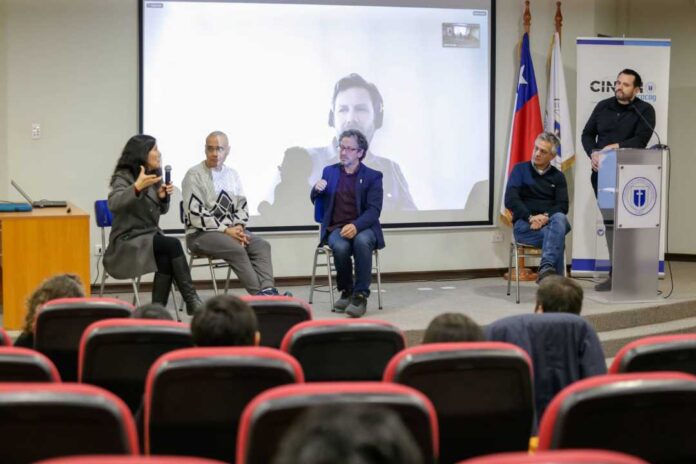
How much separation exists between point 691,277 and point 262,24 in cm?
415

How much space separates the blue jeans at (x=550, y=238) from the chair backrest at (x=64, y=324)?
3.93 m

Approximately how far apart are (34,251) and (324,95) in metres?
2.99

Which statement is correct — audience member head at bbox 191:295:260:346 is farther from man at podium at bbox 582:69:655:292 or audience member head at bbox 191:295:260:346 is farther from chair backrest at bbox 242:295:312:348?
man at podium at bbox 582:69:655:292

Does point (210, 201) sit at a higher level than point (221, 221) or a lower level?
higher

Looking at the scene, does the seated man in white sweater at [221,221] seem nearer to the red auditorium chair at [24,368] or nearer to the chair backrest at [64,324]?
the chair backrest at [64,324]

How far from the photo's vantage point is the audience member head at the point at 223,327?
2.59 meters

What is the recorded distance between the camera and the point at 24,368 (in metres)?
2.26

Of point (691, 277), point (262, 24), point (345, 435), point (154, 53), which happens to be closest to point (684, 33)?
point (691, 277)

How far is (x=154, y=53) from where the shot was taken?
7348mm

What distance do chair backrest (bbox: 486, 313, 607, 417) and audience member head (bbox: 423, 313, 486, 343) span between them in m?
0.54

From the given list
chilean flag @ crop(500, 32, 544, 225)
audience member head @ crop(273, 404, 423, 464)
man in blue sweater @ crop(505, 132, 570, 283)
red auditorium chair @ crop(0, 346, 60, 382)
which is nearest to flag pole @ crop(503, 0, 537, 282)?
chilean flag @ crop(500, 32, 544, 225)

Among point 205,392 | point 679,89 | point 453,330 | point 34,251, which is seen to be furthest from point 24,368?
point 679,89

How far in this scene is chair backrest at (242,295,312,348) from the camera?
351 centimetres

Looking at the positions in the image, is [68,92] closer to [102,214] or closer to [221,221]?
[102,214]
